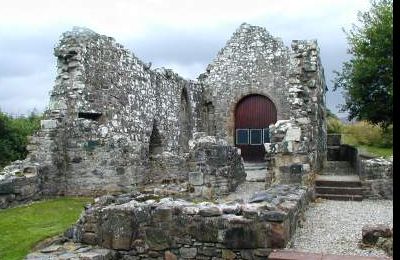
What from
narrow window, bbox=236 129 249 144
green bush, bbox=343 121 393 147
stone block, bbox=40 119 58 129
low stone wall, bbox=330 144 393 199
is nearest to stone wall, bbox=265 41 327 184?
low stone wall, bbox=330 144 393 199

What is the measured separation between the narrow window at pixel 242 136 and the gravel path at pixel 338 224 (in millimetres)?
12825

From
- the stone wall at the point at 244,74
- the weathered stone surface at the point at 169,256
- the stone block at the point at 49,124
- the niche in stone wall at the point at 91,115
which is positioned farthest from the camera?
the stone wall at the point at 244,74

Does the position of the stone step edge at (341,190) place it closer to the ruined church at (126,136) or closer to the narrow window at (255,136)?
the ruined church at (126,136)

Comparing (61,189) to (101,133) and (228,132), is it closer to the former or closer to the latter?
(101,133)

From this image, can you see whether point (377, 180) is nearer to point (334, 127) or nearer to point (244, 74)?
point (244, 74)

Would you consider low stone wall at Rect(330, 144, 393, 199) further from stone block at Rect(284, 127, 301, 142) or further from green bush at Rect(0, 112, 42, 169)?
green bush at Rect(0, 112, 42, 169)

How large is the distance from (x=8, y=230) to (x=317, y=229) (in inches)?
213

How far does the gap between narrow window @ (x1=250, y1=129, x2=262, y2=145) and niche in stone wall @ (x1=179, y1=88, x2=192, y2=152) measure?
3.37m

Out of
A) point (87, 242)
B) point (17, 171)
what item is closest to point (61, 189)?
point (17, 171)

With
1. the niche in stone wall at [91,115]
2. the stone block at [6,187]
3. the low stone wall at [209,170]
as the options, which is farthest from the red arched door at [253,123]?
the stone block at [6,187]

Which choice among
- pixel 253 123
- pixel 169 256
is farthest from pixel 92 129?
pixel 253 123

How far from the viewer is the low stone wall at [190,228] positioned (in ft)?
21.1

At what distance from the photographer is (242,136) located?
24.7 m

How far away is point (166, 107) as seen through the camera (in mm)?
20109
